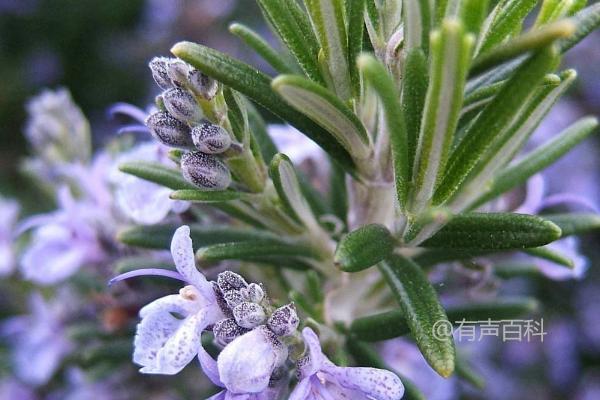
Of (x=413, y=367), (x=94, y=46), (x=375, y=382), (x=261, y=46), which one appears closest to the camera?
(x=375, y=382)

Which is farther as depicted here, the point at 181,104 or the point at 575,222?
the point at 575,222

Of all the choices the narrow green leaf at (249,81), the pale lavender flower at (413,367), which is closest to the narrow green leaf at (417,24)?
the narrow green leaf at (249,81)

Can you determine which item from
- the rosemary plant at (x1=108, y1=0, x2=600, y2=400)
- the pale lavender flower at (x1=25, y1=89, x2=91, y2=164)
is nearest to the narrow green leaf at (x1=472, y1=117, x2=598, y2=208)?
the rosemary plant at (x1=108, y1=0, x2=600, y2=400)

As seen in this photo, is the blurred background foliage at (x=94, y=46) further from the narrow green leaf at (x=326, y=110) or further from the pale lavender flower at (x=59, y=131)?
the narrow green leaf at (x=326, y=110)

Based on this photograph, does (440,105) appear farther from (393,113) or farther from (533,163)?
(533,163)

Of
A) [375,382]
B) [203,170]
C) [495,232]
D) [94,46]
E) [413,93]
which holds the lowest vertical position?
[94,46]

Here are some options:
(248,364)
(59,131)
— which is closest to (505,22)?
(248,364)

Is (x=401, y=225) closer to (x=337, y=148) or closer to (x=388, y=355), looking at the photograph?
(x=337, y=148)

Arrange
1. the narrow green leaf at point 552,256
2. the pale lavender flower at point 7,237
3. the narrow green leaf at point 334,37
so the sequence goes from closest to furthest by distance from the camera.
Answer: the narrow green leaf at point 334,37 < the narrow green leaf at point 552,256 < the pale lavender flower at point 7,237

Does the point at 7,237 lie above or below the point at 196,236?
below
